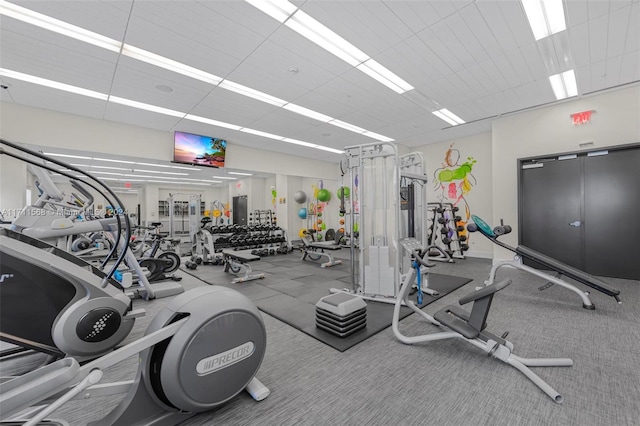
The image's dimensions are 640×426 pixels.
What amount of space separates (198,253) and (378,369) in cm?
664

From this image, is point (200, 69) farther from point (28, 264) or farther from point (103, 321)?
point (103, 321)

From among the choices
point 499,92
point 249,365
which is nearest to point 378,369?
point 249,365

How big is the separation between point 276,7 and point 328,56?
3.34 ft

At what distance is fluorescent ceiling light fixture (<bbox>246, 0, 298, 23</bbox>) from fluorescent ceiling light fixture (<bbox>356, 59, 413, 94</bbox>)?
4.59 ft

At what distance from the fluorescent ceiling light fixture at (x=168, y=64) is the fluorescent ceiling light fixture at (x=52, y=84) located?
5.47ft

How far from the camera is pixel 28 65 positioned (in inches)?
146

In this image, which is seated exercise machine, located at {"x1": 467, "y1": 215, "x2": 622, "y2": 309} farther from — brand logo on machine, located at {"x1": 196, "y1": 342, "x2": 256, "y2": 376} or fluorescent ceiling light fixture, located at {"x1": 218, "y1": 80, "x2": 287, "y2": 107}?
fluorescent ceiling light fixture, located at {"x1": 218, "y1": 80, "x2": 287, "y2": 107}

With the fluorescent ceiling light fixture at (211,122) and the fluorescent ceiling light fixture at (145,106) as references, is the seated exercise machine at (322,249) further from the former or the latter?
the fluorescent ceiling light fixture at (145,106)

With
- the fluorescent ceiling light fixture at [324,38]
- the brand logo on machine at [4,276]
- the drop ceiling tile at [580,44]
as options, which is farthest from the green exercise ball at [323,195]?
the brand logo on machine at [4,276]

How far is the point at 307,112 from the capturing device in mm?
5578

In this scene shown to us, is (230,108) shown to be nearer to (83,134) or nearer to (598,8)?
(83,134)

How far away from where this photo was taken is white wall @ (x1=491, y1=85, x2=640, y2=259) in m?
4.52

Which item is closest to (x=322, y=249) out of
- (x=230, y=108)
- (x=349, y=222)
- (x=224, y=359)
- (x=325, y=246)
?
(x=325, y=246)

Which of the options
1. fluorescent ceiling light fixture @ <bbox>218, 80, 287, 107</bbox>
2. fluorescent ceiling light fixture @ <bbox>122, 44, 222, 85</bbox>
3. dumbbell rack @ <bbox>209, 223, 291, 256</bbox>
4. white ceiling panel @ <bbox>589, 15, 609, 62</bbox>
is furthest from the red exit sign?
dumbbell rack @ <bbox>209, 223, 291, 256</bbox>
